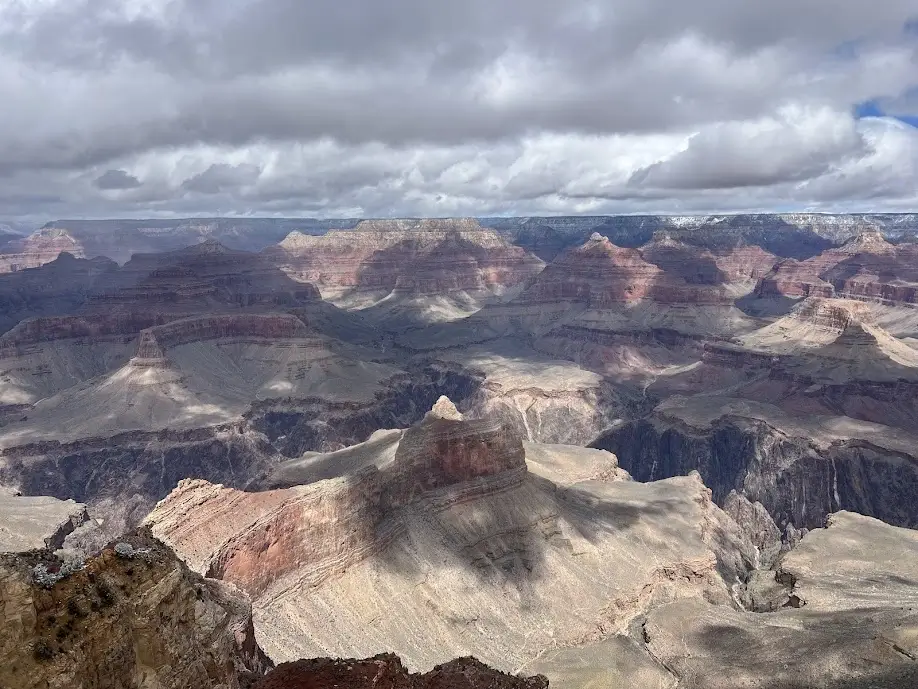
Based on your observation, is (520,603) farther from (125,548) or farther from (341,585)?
(125,548)

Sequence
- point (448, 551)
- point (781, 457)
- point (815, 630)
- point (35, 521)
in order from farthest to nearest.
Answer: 1. point (781, 457)
2. point (35, 521)
3. point (448, 551)
4. point (815, 630)

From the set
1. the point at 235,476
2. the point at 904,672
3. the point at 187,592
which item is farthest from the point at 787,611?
the point at 235,476

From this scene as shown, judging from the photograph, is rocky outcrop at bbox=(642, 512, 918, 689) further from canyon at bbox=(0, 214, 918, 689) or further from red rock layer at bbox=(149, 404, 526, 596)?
red rock layer at bbox=(149, 404, 526, 596)

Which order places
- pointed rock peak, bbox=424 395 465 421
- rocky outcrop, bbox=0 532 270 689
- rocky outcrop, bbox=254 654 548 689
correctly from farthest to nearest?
pointed rock peak, bbox=424 395 465 421 → rocky outcrop, bbox=254 654 548 689 → rocky outcrop, bbox=0 532 270 689

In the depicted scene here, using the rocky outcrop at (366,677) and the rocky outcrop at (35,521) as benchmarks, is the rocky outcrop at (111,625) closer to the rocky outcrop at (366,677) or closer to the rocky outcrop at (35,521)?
the rocky outcrop at (366,677)

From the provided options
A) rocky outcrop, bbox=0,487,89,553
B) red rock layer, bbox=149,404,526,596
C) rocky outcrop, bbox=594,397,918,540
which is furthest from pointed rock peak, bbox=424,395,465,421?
rocky outcrop, bbox=594,397,918,540

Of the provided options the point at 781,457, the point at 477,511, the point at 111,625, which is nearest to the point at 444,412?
the point at 477,511

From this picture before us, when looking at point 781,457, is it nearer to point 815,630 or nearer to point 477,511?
point 477,511
